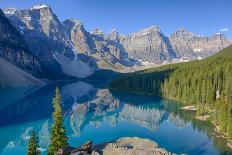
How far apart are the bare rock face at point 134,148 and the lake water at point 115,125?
4153 centimetres

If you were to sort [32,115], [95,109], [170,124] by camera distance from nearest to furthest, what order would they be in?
[170,124] < [32,115] < [95,109]

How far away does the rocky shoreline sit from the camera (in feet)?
130

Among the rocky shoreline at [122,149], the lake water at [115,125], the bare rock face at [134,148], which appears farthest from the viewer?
the lake water at [115,125]

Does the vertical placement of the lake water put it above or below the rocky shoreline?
below

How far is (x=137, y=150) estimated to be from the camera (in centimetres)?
3969

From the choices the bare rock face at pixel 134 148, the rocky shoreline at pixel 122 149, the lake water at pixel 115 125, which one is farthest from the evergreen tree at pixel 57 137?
the lake water at pixel 115 125

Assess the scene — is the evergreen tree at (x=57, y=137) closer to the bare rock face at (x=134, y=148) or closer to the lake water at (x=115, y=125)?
the bare rock face at (x=134, y=148)

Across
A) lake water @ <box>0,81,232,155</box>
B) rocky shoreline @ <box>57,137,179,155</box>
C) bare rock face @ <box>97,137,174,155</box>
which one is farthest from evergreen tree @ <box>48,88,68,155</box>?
lake water @ <box>0,81,232,155</box>

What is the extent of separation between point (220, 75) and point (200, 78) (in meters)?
9.58

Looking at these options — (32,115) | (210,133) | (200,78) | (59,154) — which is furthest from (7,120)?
(59,154)

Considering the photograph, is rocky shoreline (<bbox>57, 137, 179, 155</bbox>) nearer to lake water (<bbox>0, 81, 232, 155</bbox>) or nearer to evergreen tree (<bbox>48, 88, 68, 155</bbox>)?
evergreen tree (<bbox>48, 88, 68, 155</bbox>)

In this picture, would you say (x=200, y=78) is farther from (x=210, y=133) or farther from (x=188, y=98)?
(x=210, y=133)

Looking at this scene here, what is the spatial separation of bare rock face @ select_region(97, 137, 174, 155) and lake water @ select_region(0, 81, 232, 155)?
41.5 meters

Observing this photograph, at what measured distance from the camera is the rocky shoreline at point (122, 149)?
39.6m
